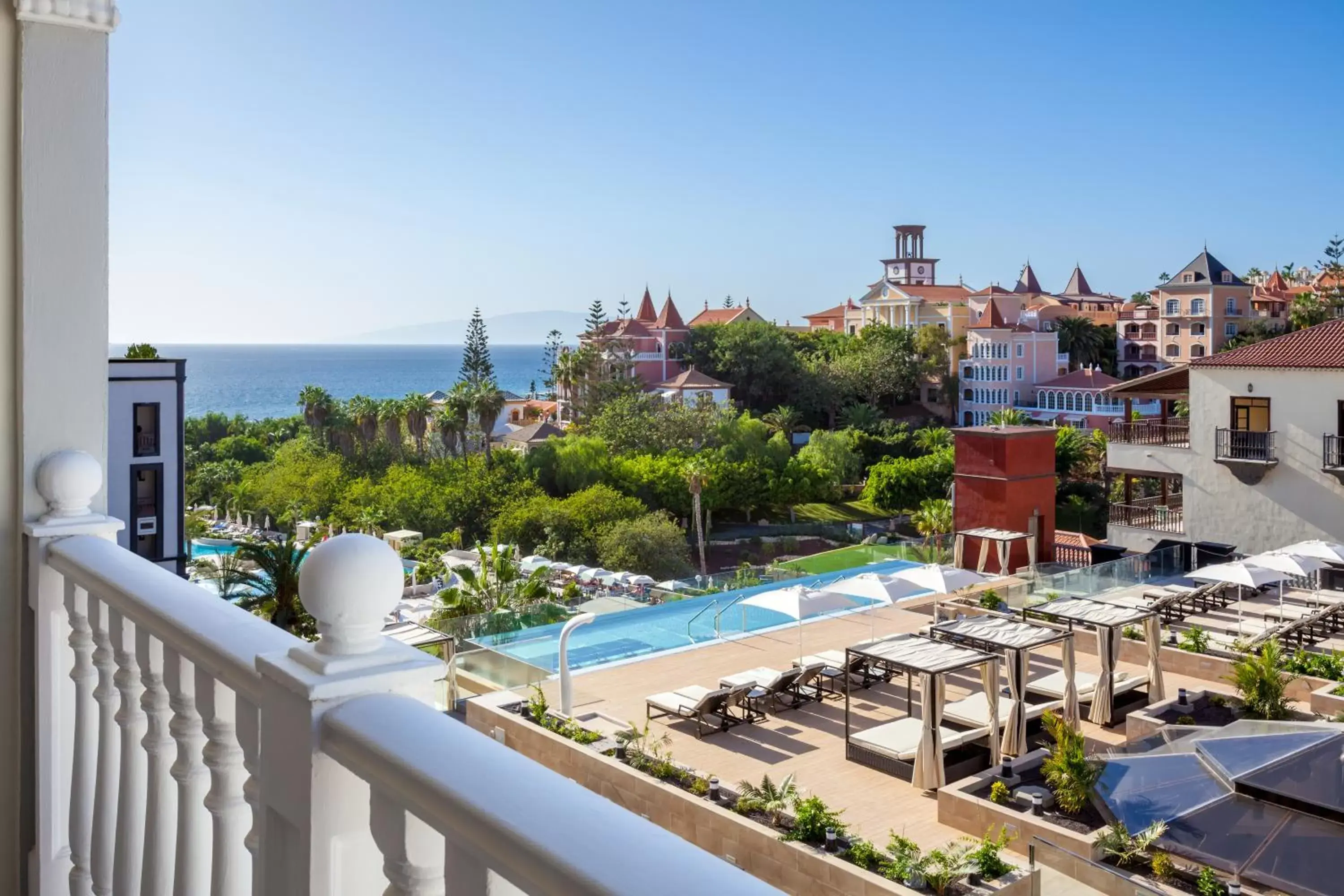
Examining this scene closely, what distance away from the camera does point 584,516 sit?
36.9 m

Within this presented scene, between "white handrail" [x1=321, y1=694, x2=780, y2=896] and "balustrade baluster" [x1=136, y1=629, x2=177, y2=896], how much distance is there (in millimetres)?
593

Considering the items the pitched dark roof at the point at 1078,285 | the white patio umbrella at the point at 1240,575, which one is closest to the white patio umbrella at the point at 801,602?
the white patio umbrella at the point at 1240,575

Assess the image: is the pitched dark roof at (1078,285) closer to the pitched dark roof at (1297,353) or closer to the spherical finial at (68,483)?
the pitched dark roof at (1297,353)

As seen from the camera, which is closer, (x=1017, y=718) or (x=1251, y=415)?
(x=1017, y=718)

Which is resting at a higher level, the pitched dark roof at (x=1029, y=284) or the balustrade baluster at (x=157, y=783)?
the pitched dark roof at (x=1029, y=284)

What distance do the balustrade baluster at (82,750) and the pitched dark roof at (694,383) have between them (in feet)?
167

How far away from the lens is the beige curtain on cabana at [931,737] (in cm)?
833

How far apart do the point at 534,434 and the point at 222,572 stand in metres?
24.5

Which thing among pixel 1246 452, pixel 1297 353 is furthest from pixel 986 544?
pixel 1297 353

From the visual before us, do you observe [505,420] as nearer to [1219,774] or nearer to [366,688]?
[1219,774]

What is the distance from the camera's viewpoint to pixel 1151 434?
73.2 ft

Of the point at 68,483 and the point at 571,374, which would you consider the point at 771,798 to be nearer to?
the point at 68,483

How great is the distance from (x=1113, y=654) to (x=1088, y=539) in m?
18.1

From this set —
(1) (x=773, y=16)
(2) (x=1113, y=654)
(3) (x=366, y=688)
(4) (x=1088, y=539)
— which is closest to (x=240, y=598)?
(2) (x=1113, y=654)
